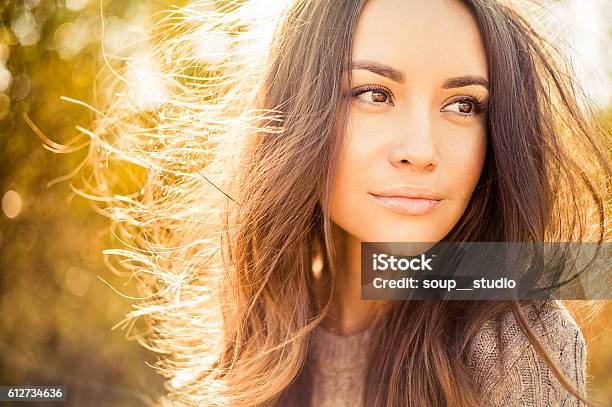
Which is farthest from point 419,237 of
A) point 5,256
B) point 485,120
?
point 5,256

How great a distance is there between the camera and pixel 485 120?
100 cm

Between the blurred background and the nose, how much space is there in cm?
65

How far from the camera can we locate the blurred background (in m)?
1.46

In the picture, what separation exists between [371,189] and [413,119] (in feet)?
0.37

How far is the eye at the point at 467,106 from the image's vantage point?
3.18 ft

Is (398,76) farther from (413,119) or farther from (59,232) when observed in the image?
(59,232)

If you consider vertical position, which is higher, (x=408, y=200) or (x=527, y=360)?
(x=408, y=200)

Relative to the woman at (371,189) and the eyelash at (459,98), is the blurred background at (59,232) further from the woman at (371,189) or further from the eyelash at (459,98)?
the eyelash at (459,98)

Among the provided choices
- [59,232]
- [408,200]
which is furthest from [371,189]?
[59,232]

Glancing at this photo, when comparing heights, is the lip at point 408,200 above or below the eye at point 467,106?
below

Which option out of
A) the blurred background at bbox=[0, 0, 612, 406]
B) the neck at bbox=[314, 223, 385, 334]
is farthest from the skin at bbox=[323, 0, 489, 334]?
the blurred background at bbox=[0, 0, 612, 406]

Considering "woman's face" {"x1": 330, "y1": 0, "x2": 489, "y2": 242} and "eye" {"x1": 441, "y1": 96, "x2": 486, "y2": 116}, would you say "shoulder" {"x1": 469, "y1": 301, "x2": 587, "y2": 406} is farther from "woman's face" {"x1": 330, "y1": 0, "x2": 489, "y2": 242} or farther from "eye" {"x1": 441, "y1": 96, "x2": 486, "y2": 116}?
"eye" {"x1": 441, "y1": 96, "x2": 486, "y2": 116}

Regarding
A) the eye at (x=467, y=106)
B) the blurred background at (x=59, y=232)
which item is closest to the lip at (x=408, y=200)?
the eye at (x=467, y=106)

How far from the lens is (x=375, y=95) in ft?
3.11
